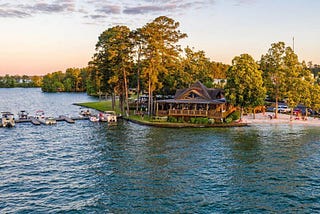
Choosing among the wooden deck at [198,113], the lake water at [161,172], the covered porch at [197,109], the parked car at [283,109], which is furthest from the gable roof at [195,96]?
the parked car at [283,109]

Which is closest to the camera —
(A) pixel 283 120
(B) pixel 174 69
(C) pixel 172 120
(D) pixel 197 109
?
(C) pixel 172 120

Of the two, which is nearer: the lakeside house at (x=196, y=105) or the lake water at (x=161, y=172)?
the lake water at (x=161, y=172)

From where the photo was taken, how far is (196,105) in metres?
68.6

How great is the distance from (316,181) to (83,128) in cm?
4036

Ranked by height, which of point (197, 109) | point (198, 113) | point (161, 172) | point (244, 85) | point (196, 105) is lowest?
point (161, 172)

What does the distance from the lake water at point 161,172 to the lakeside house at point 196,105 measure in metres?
9.25

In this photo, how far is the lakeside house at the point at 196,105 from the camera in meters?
63.8

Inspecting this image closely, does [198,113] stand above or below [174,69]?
below

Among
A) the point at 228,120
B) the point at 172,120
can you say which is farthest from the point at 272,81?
the point at 172,120

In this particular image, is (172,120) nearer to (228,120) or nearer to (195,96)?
(195,96)

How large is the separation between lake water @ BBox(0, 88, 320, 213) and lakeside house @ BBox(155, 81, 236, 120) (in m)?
9.25

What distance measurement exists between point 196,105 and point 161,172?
3630 cm

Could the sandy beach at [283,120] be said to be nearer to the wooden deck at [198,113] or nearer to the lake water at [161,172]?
the wooden deck at [198,113]

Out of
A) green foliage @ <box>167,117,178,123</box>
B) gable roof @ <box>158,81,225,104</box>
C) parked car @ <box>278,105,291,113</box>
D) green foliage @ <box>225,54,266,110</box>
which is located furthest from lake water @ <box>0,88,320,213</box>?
parked car @ <box>278,105,291,113</box>
